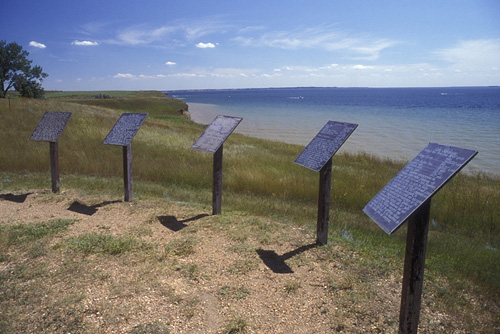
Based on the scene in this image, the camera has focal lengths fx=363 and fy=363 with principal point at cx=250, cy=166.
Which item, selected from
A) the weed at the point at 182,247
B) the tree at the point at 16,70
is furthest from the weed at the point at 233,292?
the tree at the point at 16,70

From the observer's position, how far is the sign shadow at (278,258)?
4730mm

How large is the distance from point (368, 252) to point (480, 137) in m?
27.8

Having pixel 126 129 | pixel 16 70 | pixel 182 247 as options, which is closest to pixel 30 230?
pixel 182 247

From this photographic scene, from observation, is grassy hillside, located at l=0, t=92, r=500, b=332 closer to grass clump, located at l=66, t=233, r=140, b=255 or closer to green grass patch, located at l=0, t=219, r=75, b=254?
green grass patch, located at l=0, t=219, r=75, b=254

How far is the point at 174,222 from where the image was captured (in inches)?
252

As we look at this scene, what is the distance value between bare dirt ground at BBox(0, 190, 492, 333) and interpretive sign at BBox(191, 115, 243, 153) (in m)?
1.41

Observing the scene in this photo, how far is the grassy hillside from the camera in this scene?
5159mm

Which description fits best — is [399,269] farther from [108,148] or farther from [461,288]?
[108,148]

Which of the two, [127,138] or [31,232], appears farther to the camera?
[127,138]

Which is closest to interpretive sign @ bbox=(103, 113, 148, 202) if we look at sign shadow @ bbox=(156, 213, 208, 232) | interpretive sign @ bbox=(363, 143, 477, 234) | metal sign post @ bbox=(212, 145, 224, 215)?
sign shadow @ bbox=(156, 213, 208, 232)

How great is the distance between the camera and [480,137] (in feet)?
91.1

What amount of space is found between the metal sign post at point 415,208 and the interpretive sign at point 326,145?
5.95 ft

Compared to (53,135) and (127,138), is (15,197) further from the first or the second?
(127,138)

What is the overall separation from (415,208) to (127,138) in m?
5.97
